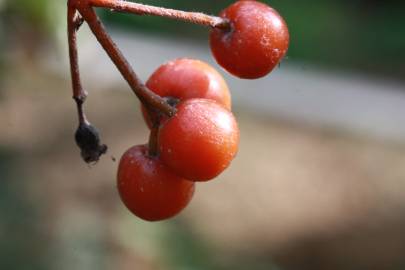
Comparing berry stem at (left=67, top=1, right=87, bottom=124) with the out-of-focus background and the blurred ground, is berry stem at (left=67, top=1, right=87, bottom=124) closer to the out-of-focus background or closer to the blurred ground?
the out-of-focus background

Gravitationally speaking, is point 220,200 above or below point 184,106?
above

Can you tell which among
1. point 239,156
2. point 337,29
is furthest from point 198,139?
point 337,29

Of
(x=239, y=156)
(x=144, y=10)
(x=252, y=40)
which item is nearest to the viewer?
(x=144, y=10)

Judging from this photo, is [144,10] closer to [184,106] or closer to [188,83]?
[184,106]

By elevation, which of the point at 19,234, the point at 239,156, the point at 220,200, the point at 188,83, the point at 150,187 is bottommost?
the point at 150,187

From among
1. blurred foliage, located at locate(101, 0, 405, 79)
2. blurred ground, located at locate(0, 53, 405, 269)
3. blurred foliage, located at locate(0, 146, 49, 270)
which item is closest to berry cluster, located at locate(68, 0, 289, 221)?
blurred ground, located at locate(0, 53, 405, 269)

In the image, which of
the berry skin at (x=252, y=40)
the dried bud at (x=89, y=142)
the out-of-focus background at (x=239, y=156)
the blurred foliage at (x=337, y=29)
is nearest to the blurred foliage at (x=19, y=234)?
the out-of-focus background at (x=239, y=156)

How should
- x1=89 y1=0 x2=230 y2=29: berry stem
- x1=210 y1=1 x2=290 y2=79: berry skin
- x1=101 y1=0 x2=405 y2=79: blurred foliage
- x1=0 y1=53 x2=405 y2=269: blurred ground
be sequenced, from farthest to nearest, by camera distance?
x1=101 y1=0 x2=405 y2=79: blurred foliage
x1=0 y1=53 x2=405 y2=269: blurred ground
x1=210 y1=1 x2=290 y2=79: berry skin
x1=89 y1=0 x2=230 y2=29: berry stem
